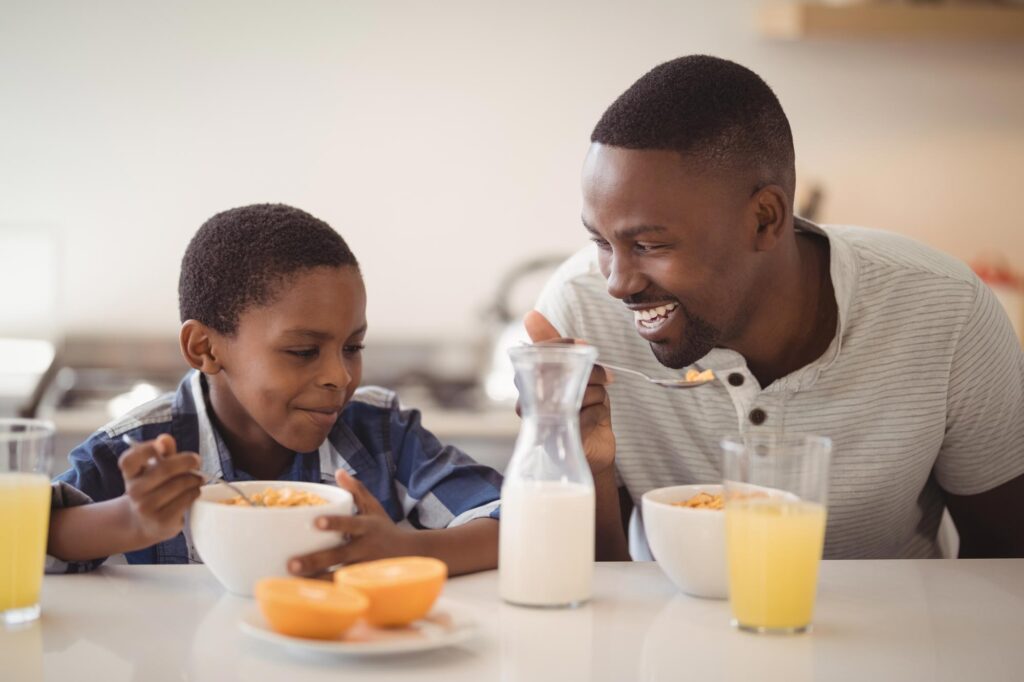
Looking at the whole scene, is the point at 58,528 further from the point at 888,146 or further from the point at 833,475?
the point at 888,146

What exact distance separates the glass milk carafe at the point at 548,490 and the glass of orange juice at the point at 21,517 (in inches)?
15.0

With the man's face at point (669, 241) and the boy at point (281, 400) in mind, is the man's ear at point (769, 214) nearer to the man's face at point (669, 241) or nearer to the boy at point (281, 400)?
the man's face at point (669, 241)

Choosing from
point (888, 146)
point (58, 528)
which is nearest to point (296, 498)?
point (58, 528)

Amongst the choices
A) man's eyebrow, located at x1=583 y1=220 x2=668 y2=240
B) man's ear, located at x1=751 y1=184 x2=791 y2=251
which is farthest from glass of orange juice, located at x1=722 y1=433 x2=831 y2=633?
man's ear, located at x1=751 y1=184 x2=791 y2=251

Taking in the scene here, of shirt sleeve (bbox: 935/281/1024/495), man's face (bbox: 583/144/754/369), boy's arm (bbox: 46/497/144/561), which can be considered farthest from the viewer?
shirt sleeve (bbox: 935/281/1024/495)

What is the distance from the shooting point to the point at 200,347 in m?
1.42

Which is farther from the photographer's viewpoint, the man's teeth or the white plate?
the man's teeth

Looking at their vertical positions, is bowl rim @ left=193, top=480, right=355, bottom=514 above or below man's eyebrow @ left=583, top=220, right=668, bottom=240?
below

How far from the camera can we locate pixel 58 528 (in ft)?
3.65

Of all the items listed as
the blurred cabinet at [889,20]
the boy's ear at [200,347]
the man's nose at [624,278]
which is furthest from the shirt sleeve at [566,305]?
the blurred cabinet at [889,20]

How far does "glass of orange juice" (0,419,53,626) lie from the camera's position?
941 mm

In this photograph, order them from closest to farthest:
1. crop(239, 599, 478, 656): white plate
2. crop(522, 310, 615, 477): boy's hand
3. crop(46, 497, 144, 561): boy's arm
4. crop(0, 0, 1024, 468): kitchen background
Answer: crop(239, 599, 478, 656): white plate, crop(46, 497, 144, 561): boy's arm, crop(522, 310, 615, 477): boy's hand, crop(0, 0, 1024, 468): kitchen background

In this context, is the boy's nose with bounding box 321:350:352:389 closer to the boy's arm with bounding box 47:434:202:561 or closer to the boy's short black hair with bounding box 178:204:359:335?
the boy's short black hair with bounding box 178:204:359:335

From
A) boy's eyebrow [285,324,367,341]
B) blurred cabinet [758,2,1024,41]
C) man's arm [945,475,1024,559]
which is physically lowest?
man's arm [945,475,1024,559]
